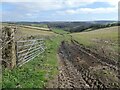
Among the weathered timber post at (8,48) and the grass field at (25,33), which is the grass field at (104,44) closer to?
the grass field at (25,33)

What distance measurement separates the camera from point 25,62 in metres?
19.2

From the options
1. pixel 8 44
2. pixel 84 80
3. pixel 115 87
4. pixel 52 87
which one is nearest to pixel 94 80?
pixel 84 80

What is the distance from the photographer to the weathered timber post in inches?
625

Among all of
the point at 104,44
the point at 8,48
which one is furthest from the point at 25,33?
the point at 8,48

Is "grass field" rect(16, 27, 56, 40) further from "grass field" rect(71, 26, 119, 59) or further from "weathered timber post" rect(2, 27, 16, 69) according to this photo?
"grass field" rect(71, 26, 119, 59)

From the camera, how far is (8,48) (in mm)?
16344

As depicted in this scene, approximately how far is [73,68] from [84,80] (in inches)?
162

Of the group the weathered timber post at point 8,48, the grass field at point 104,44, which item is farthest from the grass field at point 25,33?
the grass field at point 104,44

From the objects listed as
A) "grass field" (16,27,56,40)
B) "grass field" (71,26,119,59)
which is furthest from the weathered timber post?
"grass field" (71,26,119,59)

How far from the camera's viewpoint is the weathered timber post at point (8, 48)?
52.1ft

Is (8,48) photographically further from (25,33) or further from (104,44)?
(104,44)

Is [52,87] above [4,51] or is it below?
below

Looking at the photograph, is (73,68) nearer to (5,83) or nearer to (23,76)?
(23,76)

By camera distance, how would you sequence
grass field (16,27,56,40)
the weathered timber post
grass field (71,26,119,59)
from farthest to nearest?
grass field (71,26,119,59)
grass field (16,27,56,40)
the weathered timber post
